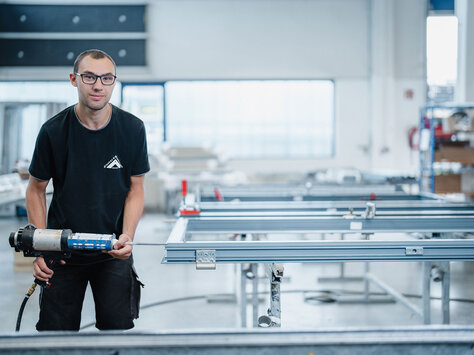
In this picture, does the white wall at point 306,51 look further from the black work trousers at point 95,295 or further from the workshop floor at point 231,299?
the black work trousers at point 95,295

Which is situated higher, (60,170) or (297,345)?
(60,170)

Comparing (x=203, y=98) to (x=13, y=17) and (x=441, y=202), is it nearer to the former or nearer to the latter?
(x=13, y=17)

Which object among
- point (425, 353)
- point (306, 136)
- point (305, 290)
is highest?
point (306, 136)

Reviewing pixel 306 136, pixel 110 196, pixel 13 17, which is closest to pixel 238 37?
pixel 306 136

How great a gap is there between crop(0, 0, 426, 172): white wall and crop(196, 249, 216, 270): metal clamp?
642 cm

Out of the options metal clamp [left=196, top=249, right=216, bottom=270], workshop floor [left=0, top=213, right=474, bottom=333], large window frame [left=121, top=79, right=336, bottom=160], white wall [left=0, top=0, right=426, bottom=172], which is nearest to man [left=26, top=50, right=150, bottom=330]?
metal clamp [left=196, top=249, right=216, bottom=270]

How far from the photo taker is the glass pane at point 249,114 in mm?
7973

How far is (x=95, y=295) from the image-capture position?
180cm

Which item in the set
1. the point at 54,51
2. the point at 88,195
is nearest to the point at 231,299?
the point at 88,195

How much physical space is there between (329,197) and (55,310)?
2.04 m

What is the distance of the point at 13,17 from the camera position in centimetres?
768

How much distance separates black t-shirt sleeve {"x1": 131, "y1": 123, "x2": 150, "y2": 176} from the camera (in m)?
1.78

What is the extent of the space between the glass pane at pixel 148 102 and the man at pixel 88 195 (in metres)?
6.27

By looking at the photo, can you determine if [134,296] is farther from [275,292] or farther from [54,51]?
[54,51]
